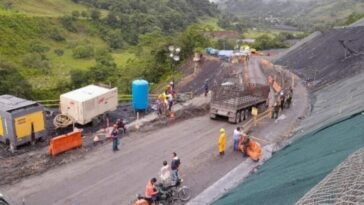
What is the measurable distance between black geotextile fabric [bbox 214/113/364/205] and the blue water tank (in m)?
10.2

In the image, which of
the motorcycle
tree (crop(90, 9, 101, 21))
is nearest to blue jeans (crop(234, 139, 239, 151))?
the motorcycle

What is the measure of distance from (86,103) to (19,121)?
3.94m

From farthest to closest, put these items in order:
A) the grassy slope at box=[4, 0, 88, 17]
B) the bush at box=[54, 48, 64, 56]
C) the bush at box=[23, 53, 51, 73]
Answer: the grassy slope at box=[4, 0, 88, 17], the bush at box=[54, 48, 64, 56], the bush at box=[23, 53, 51, 73]

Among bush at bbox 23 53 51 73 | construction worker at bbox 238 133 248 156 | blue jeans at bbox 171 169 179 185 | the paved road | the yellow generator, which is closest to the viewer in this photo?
blue jeans at bbox 171 169 179 185

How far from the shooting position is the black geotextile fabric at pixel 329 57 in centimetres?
3366

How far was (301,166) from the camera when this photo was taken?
15.3m

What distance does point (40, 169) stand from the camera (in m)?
19.9

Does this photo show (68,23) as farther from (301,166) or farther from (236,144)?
(301,166)

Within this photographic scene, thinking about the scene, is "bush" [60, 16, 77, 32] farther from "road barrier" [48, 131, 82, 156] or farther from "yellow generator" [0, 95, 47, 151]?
"road barrier" [48, 131, 82, 156]

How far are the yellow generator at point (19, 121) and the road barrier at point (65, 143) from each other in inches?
49.5

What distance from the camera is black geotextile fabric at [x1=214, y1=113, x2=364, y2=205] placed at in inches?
532

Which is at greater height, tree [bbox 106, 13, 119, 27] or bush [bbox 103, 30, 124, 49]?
tree [bbox 106, 13, 119, 27]

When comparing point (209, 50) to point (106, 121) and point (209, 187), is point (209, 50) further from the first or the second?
point (209, 187)

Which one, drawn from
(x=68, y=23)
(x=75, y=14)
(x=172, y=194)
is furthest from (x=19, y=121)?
(x=75, y=14)
